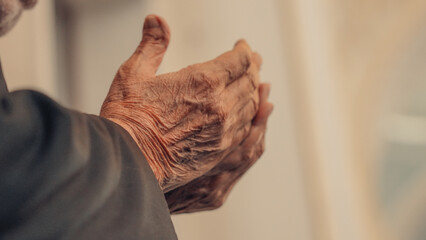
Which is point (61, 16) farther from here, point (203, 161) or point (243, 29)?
point (203, 161)

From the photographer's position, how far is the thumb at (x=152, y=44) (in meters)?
0.59

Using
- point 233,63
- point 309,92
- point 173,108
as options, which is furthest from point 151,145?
point 309,92

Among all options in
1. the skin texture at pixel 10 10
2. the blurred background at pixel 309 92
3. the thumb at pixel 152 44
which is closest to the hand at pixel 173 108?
the thumb at pixel 152 44

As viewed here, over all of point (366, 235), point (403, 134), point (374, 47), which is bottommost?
point (366, 235)

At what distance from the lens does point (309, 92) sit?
3.85 ft

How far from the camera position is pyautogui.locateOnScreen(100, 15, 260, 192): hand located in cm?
54

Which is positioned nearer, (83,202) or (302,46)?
(83,202)

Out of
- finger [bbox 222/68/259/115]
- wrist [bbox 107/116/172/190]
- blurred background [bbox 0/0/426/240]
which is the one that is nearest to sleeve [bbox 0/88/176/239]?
wrist [bbox 107/116/172/190]

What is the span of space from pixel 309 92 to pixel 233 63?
1.95 feet

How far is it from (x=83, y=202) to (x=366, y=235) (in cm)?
93

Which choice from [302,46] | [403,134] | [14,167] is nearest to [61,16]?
[302,46]

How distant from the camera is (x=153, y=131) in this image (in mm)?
537

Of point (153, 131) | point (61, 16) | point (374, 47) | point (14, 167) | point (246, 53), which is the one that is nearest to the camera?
point (14, 167)

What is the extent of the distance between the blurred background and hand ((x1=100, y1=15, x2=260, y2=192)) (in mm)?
550
